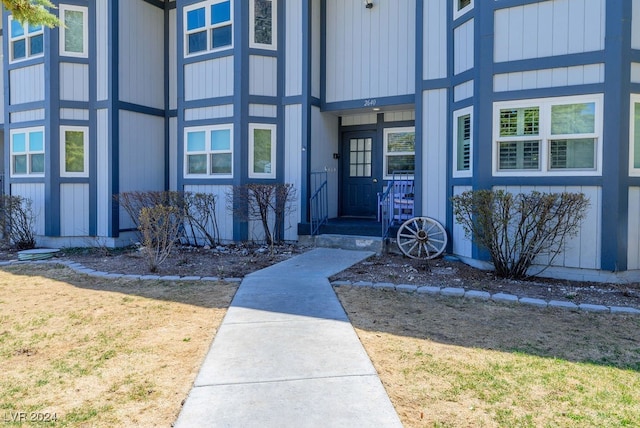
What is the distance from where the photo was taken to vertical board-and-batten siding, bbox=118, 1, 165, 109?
10125mm

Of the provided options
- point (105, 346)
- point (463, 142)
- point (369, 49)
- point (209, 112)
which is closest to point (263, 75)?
point (209, 112)

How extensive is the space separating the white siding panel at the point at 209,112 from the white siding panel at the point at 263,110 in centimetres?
44

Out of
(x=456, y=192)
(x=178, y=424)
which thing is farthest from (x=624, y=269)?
(x=178, y=424)

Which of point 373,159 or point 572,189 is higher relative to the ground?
point 373,159

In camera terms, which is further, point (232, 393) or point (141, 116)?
point (141, 116)

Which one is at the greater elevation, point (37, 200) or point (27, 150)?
point (27, 150)

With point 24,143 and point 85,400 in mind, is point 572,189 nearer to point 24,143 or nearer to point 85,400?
point 85,400

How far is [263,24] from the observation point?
31.7 ft

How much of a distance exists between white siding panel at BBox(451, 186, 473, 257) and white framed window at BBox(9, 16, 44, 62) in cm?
916

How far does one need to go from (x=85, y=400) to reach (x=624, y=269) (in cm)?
651

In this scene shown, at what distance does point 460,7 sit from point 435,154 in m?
2.45

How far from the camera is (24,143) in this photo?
33.9 feet

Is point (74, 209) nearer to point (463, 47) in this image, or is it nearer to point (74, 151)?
point (74, 151)

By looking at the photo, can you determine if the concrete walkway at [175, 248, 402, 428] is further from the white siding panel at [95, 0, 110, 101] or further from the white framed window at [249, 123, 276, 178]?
the white siding panel at [95, 0, 110, 101]
